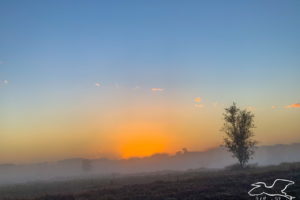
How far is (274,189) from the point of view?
979 inches

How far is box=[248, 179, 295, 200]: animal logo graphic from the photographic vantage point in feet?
75.7

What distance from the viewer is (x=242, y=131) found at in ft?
183

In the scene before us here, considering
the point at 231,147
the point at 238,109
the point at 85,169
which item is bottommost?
the point at 85,169

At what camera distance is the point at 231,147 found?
5600 cm

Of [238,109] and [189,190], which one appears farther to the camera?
[238,109]

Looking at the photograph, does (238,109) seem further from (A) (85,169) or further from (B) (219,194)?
(A) (85,169)

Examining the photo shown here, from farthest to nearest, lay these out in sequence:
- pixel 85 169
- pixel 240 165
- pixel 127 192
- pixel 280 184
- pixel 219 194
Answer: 1. pixel 85 169
2. pixel 240 165
3. pixel 127 192
4. pixel 280 184
5. pixel 219 194

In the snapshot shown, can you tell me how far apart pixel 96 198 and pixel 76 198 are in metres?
2.64

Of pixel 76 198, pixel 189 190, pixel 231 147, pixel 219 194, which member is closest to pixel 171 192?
pixel 189 190

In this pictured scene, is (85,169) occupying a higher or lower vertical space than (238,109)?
lower

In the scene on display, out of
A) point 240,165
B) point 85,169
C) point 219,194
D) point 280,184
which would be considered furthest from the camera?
point 85,169

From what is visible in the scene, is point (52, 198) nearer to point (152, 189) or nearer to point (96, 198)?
point (96, 198)

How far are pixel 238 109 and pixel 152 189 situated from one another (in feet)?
111

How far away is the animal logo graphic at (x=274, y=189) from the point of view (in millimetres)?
23062
